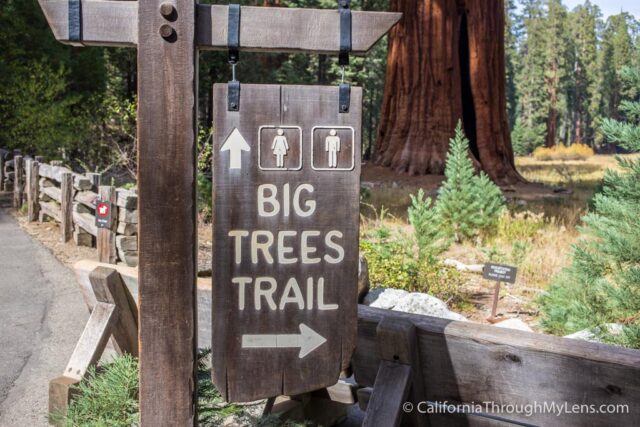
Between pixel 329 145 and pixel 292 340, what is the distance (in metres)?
0.73

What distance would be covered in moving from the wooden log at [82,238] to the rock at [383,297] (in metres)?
5.49

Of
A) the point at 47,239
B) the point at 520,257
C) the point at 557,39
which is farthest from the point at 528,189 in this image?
the point at 557,39

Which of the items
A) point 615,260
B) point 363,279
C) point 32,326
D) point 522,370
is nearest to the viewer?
point 522,370

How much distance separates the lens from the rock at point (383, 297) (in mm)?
5504

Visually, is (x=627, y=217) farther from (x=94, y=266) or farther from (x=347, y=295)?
(x=94, y=266)

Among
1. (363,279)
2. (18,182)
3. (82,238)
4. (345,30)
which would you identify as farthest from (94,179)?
(345,30)

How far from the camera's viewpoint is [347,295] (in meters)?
2.46

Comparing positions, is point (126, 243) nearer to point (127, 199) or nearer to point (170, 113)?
point (127, 199)

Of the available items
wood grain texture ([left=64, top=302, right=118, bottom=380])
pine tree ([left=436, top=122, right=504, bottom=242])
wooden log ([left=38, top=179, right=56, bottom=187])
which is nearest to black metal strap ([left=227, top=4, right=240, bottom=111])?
wood grain texture ([left=64, top=302, right=118, bottom=380])

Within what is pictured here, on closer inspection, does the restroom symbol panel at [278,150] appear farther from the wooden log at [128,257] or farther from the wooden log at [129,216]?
the wooden log at [128,257]

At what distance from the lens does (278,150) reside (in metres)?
2.38

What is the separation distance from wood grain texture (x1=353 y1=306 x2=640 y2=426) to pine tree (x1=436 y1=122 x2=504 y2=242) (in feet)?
17.5

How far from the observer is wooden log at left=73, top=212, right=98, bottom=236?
29.6ft

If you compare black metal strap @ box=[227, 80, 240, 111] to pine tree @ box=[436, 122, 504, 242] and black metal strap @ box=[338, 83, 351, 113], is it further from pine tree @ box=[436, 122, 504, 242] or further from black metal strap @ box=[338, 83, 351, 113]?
pine tree @ box=[436, 122, 504, 242]
